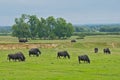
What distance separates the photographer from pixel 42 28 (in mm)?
122312

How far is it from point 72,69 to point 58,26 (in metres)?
89.4

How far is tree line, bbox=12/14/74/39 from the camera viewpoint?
120000 mm

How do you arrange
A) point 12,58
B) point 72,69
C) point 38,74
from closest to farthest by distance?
point 38,74 < point 72,69 < point 12,58

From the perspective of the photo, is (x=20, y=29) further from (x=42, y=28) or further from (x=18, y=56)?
(x=18, y=56)

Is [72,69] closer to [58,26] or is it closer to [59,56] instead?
[59,56]

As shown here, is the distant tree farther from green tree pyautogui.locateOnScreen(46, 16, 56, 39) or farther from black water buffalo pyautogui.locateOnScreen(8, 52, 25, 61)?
black water buffalo pyautogui.locateOnScreen(8, 52, 25, 61)

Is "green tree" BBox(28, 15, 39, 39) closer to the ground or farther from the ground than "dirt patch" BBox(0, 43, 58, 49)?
farther from the ground

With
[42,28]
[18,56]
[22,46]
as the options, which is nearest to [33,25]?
[42,28]

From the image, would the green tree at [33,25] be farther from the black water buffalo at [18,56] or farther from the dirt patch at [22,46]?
the black water buffalo at [18,56]

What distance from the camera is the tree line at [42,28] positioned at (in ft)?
394

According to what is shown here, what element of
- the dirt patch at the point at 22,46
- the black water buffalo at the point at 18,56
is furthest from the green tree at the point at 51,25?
the black water buffalo at the point at 18,56

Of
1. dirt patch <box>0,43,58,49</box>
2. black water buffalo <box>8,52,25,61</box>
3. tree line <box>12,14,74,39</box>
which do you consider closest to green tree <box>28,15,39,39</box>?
Result: tree line <box>12,14,74,39</box>

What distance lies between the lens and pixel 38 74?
31.1m

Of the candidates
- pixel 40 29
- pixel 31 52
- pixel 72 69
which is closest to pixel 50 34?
pixel 40 29
